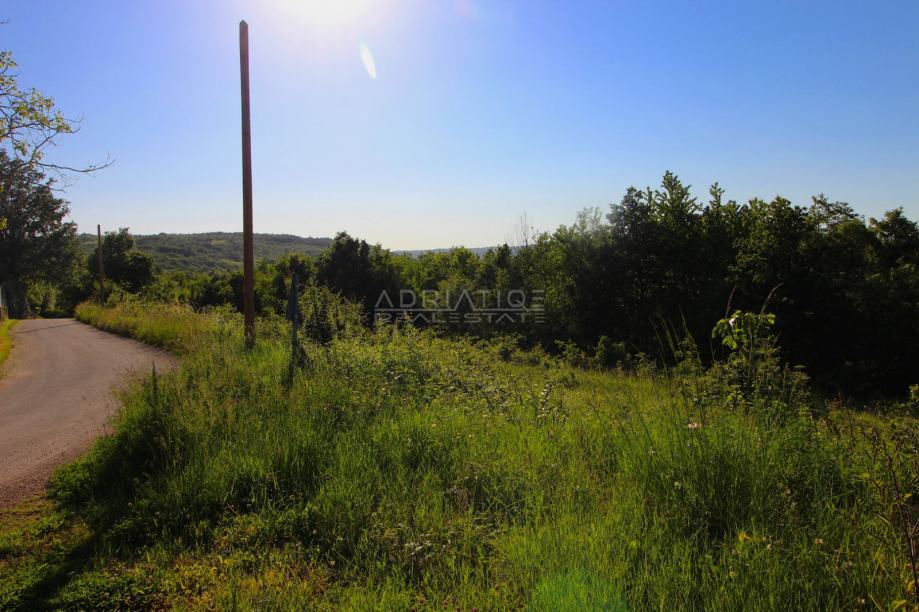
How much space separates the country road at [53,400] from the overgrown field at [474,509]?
65 cm

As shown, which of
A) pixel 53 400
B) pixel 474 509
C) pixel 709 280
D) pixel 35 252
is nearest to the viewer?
pixel 474 509

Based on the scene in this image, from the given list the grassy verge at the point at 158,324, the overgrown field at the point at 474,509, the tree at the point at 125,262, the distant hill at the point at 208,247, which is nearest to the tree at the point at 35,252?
the tree at the point at 125,262

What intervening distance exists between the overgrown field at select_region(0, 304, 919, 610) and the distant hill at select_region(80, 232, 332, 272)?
8138 cm

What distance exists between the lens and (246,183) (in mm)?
10164

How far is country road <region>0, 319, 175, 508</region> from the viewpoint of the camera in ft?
17.1

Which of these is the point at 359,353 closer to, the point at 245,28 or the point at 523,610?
the point at 523,610

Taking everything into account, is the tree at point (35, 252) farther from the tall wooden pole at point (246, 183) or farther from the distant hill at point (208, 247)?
the tall wooden pole at point (246, 183)

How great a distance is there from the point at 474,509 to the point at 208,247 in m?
133

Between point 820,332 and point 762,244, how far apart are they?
4.72m

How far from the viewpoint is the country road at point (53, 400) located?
5219 mm

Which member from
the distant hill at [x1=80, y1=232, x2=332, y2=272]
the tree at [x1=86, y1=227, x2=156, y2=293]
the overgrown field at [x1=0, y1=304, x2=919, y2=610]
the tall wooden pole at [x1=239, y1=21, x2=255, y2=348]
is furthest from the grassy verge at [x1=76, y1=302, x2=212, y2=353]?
the distant hill at [x1=80, y1=232, x2=332, y2=272]

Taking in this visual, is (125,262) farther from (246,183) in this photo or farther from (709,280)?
(709,280)

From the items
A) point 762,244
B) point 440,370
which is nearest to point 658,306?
point 762,244

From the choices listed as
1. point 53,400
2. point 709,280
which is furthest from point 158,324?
point 709,280
